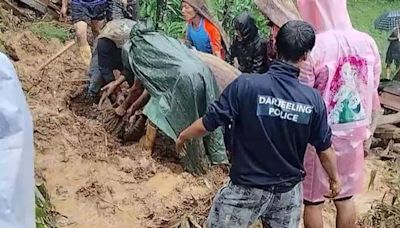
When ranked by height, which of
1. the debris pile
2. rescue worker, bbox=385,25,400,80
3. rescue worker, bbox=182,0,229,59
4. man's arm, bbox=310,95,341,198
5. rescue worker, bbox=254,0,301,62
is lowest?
the debris pile

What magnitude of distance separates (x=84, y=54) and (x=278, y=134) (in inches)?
195

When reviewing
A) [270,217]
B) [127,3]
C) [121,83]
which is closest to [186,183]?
[121,83]

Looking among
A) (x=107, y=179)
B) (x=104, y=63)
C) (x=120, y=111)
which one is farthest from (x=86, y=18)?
(x=107, y=179)

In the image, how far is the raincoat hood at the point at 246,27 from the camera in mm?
6520

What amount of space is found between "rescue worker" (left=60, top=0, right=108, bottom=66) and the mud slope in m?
1.35

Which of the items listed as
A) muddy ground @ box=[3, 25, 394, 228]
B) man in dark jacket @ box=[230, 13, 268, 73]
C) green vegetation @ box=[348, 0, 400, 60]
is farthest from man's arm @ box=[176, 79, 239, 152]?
green vegetation @ box=[348, 0, 400, 60]

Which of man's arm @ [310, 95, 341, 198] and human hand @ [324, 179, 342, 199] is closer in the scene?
man's arm @ [310, 95, 341, 198]

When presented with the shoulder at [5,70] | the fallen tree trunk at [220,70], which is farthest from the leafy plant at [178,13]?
the shoulder at [5,70]

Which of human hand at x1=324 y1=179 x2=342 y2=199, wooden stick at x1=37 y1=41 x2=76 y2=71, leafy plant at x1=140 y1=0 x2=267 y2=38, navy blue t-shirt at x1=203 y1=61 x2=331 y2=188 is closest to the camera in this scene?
navy blue t-shirt at x1=203 y1=61 x2=331 y2=188

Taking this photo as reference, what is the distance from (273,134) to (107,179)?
7.88 ft

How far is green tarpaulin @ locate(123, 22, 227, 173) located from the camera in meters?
5.81

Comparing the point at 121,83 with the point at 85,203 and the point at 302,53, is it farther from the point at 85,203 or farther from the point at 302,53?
the point at 302,53

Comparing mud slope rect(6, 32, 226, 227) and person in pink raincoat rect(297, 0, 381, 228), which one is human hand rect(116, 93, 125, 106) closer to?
mud slope rect(6, 32, 226, 227)

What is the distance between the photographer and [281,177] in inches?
151
